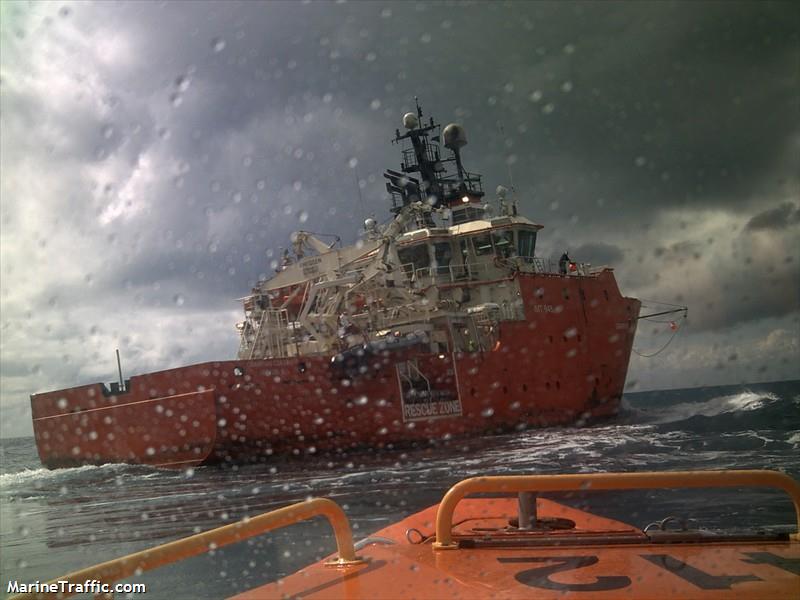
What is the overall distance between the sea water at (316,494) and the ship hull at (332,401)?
469 millimetres

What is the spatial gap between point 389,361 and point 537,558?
12.8 m

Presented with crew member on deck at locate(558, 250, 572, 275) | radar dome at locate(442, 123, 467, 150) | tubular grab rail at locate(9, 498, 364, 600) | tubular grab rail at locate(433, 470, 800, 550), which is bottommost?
tubular grab rail at locate(433, 470, 800, 550)

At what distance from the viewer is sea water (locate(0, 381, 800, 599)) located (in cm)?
599

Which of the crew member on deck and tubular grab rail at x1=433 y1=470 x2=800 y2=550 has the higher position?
the crew member on deck

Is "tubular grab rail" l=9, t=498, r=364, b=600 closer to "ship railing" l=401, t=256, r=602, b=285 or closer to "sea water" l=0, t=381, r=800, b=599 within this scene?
"sea water" l=0, t=381, r=800, b=599

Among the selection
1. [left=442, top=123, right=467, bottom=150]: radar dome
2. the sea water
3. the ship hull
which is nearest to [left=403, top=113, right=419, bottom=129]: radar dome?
[left=442, top=123, right=467, bottom=150]: radar dome

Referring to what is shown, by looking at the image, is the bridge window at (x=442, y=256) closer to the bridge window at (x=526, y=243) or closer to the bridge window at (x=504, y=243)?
the bridge window at (x=504, y=243)

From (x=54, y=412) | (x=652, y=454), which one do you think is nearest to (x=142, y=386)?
(x=54, y=412)

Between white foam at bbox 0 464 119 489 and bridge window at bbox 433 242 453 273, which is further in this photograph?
bridge window at bbox 433 242 453 273

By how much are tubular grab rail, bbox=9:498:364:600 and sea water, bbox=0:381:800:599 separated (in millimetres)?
2024

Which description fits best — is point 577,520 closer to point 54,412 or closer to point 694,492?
point 694,492

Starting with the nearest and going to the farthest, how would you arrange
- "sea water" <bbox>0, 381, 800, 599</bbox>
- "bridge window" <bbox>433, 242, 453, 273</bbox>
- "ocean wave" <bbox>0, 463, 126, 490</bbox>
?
1. "sea water" <bbox>0, 381, 800, 599</bbox>
2. "ocean wave" <bbox>0, 463, 126, 490</bbox>
3. "bridge window" <bbox>433, 242, 453, 273</bbox>

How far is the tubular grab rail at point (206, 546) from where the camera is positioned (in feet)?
7.50

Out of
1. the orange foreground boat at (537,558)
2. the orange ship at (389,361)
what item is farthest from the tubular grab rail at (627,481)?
the orange ship at (389,361)
